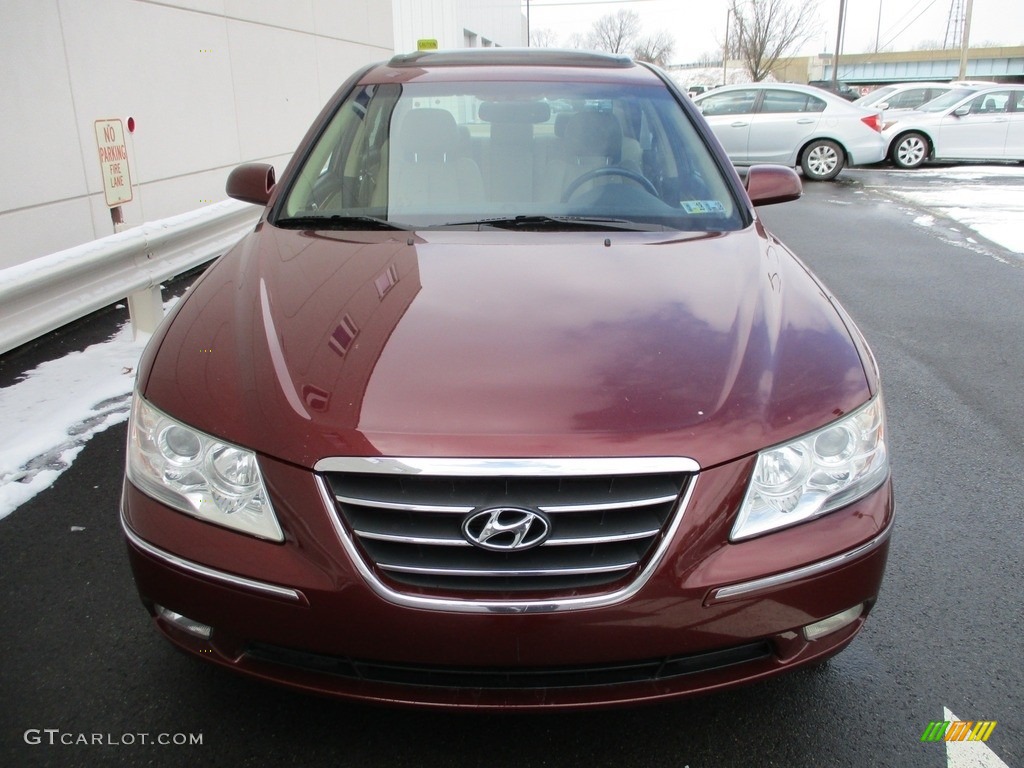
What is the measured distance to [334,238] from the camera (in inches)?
112

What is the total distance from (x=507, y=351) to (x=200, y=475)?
2.43 feet

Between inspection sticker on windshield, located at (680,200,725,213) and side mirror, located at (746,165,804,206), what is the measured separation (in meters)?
0.43

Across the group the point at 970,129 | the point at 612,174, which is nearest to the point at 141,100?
the point at 612,174

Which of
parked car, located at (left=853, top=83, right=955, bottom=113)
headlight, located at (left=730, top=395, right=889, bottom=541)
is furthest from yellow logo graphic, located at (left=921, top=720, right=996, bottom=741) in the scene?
parked car, located at (left=853, top=83, right=955, bottom=113)

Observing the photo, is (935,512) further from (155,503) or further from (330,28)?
(330,28)

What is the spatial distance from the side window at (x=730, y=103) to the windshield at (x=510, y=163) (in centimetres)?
1212

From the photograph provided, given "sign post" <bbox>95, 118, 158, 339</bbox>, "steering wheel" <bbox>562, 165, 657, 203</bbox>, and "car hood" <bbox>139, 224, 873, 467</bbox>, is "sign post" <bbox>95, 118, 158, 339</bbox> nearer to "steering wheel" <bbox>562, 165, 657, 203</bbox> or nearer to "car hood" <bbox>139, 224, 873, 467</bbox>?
"car hood" <bbox>139, 224, 873, 467</bbox>

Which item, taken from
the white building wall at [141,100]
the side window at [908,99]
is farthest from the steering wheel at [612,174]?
the side window at [908,99]

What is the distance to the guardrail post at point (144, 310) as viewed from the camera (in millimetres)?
5188

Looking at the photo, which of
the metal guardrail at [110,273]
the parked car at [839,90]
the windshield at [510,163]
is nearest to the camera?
the windshield at [510,163]

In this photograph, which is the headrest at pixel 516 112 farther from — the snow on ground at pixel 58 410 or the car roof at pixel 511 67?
the snow on ground at pixel 58 410

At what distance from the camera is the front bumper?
1.79 metres

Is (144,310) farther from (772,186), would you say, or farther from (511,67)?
(772,186)

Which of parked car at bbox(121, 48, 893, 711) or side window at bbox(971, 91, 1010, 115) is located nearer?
parked car at bbox(121, 48, 893, 711)
